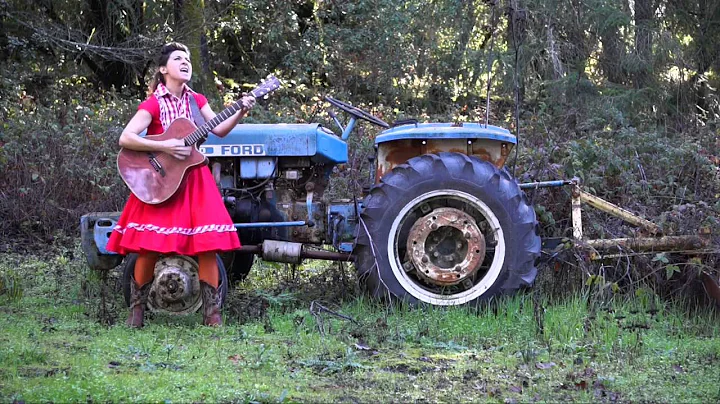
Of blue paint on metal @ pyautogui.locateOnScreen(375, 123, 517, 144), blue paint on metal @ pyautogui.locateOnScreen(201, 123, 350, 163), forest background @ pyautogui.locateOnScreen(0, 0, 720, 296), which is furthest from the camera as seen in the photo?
forest background @ pyautogui.locateOnScreen(0, 0, 720, 296)

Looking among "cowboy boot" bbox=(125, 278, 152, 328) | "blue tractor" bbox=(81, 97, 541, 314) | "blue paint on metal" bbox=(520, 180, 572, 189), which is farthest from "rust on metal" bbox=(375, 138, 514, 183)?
"cowboy boot" bbox=(125, 278, 152, 328)

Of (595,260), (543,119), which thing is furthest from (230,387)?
(543,119)

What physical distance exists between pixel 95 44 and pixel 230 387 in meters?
11.0

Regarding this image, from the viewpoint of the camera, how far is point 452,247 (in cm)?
635

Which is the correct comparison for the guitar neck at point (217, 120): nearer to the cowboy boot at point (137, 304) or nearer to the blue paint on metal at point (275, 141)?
the blue paint on metal at point (275, 141)

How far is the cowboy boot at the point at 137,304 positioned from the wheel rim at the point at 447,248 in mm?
1607

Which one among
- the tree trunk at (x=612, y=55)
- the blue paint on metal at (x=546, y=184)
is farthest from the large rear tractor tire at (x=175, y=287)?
the tree trunk at (x=612, y=55)

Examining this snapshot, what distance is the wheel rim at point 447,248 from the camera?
621 cm

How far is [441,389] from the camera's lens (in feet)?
14.8

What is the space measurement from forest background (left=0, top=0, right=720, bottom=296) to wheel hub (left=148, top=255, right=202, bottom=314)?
2.62 m

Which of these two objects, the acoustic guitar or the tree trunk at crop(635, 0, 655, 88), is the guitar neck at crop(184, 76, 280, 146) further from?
the tree trunk at crop(635, 0, 655, 88)

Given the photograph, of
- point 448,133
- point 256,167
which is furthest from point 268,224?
point 448,133

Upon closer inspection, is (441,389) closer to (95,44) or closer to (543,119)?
→ (543,119)

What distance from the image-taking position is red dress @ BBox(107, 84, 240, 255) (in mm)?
5879
